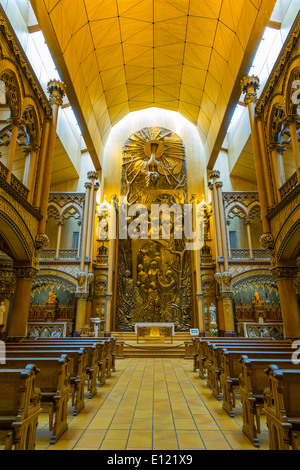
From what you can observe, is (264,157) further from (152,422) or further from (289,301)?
(152,422)

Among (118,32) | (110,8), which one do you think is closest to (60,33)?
(110,8)

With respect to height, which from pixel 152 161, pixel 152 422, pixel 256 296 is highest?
pixel 152 161

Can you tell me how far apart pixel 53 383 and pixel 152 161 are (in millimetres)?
17665

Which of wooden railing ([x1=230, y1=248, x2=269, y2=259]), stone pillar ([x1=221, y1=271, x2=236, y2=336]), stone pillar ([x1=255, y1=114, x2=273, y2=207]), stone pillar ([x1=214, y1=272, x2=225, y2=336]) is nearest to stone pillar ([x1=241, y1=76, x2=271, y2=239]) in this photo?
stone pillar ([x1=255, y1=114, x2=273, y2=207])

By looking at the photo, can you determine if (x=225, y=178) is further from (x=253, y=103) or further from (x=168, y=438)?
(x=168, y=438)

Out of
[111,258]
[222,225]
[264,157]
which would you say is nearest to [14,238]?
[111,258]

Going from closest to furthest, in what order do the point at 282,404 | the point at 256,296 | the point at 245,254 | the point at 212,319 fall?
the point at 282,404 < the point at 212,319 < the point at 256,296 < the point at 245,254

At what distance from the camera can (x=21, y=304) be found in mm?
9828

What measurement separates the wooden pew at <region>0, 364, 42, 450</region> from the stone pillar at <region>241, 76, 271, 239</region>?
949cm

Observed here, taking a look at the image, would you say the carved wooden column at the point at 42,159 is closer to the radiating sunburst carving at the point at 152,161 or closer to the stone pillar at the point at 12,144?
the stone pillar at the point at 12,144

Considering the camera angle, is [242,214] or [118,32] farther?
[242,214]

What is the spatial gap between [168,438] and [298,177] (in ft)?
24.6

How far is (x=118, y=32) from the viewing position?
14797 millimetres

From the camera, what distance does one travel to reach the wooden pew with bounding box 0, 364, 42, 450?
326cm
